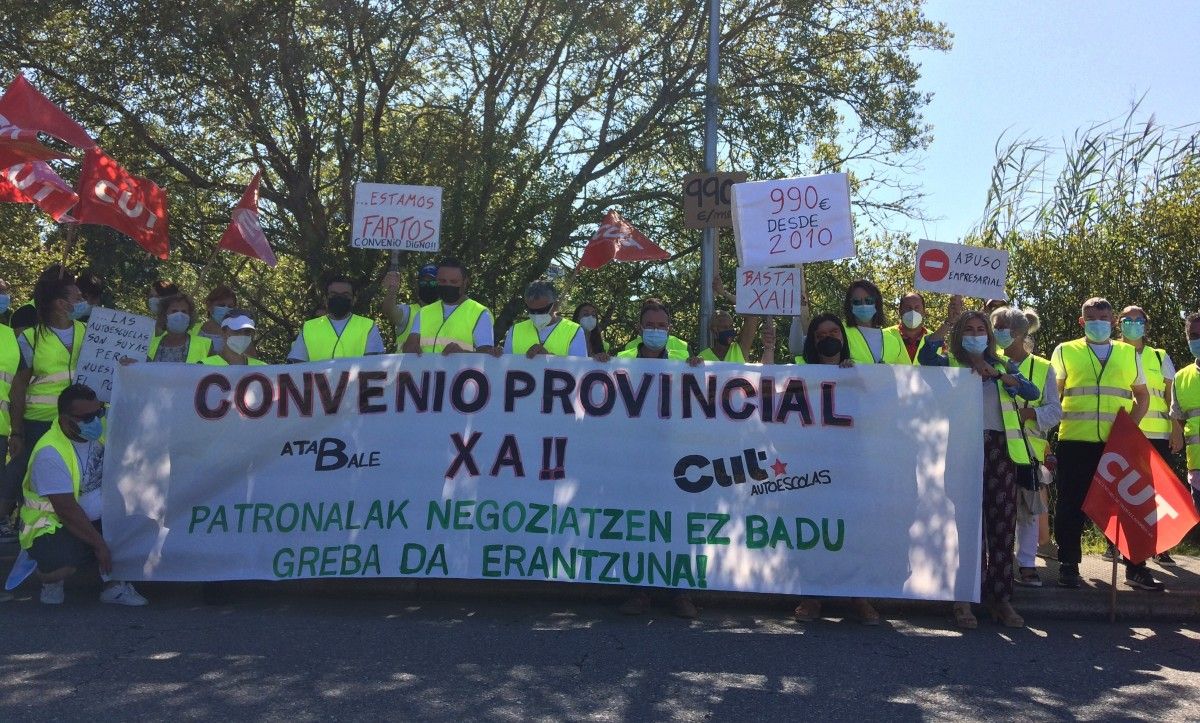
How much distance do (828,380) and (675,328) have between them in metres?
5.94

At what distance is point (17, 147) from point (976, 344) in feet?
21.6

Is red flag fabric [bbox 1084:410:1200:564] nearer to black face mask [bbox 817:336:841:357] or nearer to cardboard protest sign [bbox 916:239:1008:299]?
black face mask [bbox 817:336:841:357]

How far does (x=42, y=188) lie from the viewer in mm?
8867

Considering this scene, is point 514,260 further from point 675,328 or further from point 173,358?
point 173,358

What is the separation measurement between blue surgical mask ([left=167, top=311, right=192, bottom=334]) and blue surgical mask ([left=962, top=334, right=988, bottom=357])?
5.04 meters

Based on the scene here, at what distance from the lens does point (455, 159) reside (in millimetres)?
11914

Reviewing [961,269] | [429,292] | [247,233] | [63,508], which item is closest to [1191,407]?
[961,269]

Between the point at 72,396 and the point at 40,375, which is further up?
the point at 40,375

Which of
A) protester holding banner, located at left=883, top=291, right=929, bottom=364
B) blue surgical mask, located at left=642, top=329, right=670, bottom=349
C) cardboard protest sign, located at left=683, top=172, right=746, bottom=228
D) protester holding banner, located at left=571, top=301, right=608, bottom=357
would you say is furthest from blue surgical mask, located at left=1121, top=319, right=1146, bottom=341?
protester holding banner, located at left=571, top=301, right=608, bottom=357

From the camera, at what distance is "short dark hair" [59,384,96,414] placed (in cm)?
691

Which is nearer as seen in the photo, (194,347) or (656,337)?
(656,337)

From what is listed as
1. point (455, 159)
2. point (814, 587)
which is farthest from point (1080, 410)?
point (455, 159)

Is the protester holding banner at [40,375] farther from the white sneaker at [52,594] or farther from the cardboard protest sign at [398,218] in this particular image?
the cardboard protest sign at [398,218]

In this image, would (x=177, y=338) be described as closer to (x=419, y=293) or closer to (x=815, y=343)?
(x=419, y=293)
